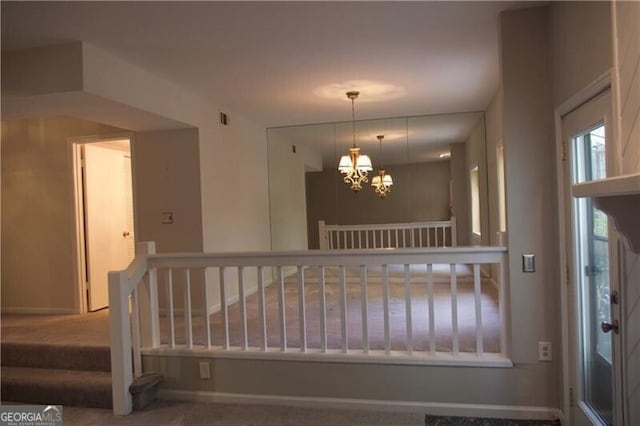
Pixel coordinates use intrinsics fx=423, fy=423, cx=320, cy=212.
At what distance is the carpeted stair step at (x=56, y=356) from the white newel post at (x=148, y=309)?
421 millimetres

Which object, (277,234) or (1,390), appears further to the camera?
(277,234)

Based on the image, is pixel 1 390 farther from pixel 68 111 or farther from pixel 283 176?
pixel 283 176

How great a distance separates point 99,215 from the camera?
484cm

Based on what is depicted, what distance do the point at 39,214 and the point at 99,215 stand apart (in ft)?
1.92

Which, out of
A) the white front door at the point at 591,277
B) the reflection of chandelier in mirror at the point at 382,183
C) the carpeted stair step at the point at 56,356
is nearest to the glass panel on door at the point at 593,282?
the white front door at the point at 591,277

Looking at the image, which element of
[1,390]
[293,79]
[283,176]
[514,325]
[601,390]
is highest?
[293,79]

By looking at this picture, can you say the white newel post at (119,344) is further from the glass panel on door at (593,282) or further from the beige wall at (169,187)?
the glass panel on door at (593,282)

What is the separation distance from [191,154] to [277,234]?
7.41 ft

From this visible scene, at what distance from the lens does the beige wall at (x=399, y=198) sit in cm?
565

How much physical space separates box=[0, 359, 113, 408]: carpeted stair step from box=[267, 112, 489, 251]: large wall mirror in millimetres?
3403

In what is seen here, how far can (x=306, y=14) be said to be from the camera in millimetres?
2584

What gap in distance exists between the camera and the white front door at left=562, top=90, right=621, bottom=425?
187cm

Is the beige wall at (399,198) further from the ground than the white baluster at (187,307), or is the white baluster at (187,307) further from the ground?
the beige wall at (399,198)

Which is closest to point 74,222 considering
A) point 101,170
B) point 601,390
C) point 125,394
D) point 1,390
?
point 101,170
